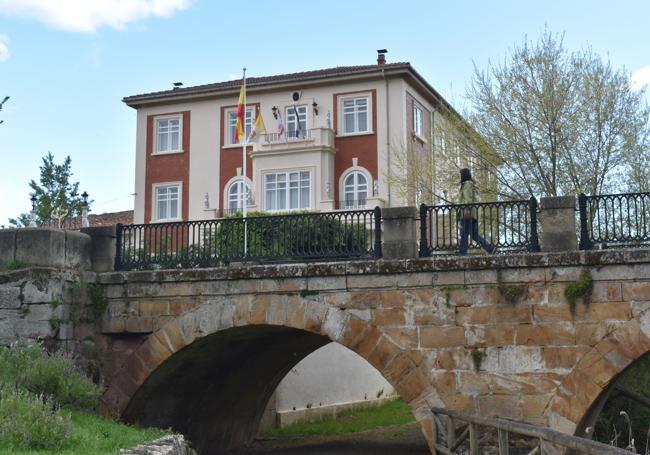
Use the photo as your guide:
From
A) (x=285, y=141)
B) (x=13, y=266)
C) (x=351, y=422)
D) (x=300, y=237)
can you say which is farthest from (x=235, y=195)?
(x=13, y=266)

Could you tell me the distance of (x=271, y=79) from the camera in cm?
3278

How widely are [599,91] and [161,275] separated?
11.9 metres

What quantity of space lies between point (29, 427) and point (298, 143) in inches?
952

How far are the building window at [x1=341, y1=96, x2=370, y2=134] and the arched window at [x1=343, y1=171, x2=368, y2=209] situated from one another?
166 centimetres

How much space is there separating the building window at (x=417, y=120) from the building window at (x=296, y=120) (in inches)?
161

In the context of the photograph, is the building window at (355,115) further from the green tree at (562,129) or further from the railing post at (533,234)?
the railing post at (533,234)

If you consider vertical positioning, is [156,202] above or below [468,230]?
above

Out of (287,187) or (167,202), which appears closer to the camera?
(287,187)

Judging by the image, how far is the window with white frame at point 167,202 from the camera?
3400 cm

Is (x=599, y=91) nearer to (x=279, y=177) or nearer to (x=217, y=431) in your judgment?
(x=217, y=431)

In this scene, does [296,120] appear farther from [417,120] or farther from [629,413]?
[629,413]

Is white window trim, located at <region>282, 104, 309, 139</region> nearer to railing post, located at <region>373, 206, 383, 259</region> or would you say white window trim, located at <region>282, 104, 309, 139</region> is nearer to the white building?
the white building

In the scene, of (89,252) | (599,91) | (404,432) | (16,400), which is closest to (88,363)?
(89,252)

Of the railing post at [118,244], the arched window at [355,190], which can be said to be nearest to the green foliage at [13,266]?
the railing post at [118,244]
